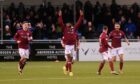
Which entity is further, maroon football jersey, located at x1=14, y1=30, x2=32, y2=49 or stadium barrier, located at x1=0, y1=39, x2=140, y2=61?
stadium barrier, located at x1=0, y1=39, x2=140, y2=61

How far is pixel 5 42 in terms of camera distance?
38875 millimetres

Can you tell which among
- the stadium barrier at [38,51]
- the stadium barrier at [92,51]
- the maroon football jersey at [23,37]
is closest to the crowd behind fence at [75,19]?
the stadium barrier at [38,51]

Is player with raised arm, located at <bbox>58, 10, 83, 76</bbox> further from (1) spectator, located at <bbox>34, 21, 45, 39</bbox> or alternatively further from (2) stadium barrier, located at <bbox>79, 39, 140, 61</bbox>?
(1) spectator, located at <bbox>34, 21, 45, 39</bbox>

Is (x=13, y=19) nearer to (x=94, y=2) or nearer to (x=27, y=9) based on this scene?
(x=27, y=9)

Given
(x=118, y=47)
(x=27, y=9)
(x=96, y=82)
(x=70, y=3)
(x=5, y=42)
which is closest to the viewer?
(x=96, y=82)

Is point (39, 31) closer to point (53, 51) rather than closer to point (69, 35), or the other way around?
point (53, 51)

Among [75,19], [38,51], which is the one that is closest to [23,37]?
[38,51]

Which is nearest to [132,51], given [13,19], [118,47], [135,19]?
[135,19]

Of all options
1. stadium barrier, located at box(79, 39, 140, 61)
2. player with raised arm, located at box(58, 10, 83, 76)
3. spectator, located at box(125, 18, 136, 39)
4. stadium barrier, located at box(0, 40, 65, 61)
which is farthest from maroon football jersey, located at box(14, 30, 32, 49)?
spectator, located at box(125, 18, 136, 39)

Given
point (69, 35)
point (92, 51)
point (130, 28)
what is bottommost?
point (92, 51)

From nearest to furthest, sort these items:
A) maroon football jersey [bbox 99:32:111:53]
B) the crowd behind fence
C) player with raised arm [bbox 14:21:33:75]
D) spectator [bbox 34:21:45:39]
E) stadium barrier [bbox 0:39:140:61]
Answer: maroon football jersey [bbox 99:32:111:53] → player with raised arm [bbox 14:21:33:75] → stadium barrier [bbox 0:39:140:61] → spectator [bbox 34:21:45:39] → the crowd behind fence

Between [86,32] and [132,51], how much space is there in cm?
344

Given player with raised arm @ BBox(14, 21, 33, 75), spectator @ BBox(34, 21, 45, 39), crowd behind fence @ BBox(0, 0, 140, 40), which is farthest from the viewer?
crowd behind fence @ BBox(0, 0, 140, 40)

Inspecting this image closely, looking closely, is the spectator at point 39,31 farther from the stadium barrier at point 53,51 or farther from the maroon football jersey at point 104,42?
the maroon football jersey at point 104,42
